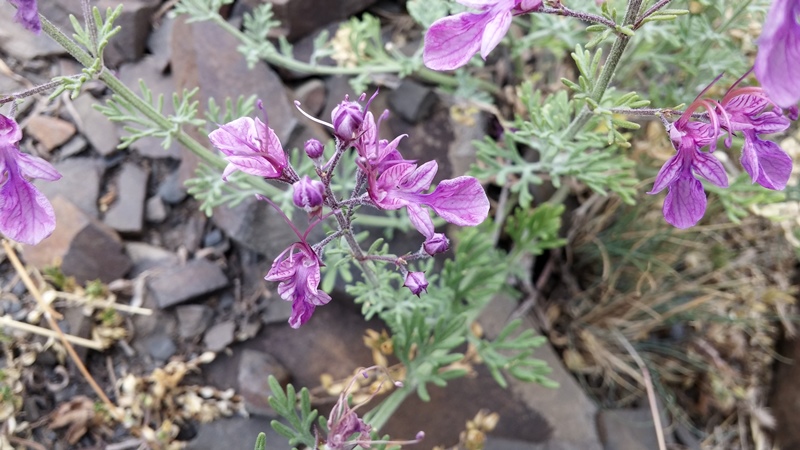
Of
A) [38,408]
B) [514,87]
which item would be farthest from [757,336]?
[38,408]

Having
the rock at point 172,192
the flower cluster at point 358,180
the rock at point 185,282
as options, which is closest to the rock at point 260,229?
the rock at point 185,282

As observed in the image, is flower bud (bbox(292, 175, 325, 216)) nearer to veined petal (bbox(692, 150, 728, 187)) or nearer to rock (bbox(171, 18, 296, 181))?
veined petal (bbox(692, 150, 728, 187))

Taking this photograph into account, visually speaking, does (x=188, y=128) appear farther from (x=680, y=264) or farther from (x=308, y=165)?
(x=680, y=264)

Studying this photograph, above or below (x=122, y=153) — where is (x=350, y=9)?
above

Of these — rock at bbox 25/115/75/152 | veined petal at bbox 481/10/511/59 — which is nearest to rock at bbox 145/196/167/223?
rock at bbox 25/115/75/152

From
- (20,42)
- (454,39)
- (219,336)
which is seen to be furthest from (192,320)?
(454,39)

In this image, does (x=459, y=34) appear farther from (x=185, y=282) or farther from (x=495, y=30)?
(x=185, y=282)

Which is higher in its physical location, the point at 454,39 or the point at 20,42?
the point at 454,39

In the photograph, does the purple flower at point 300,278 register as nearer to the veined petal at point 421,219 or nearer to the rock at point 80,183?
the veined petal at point 421,219
